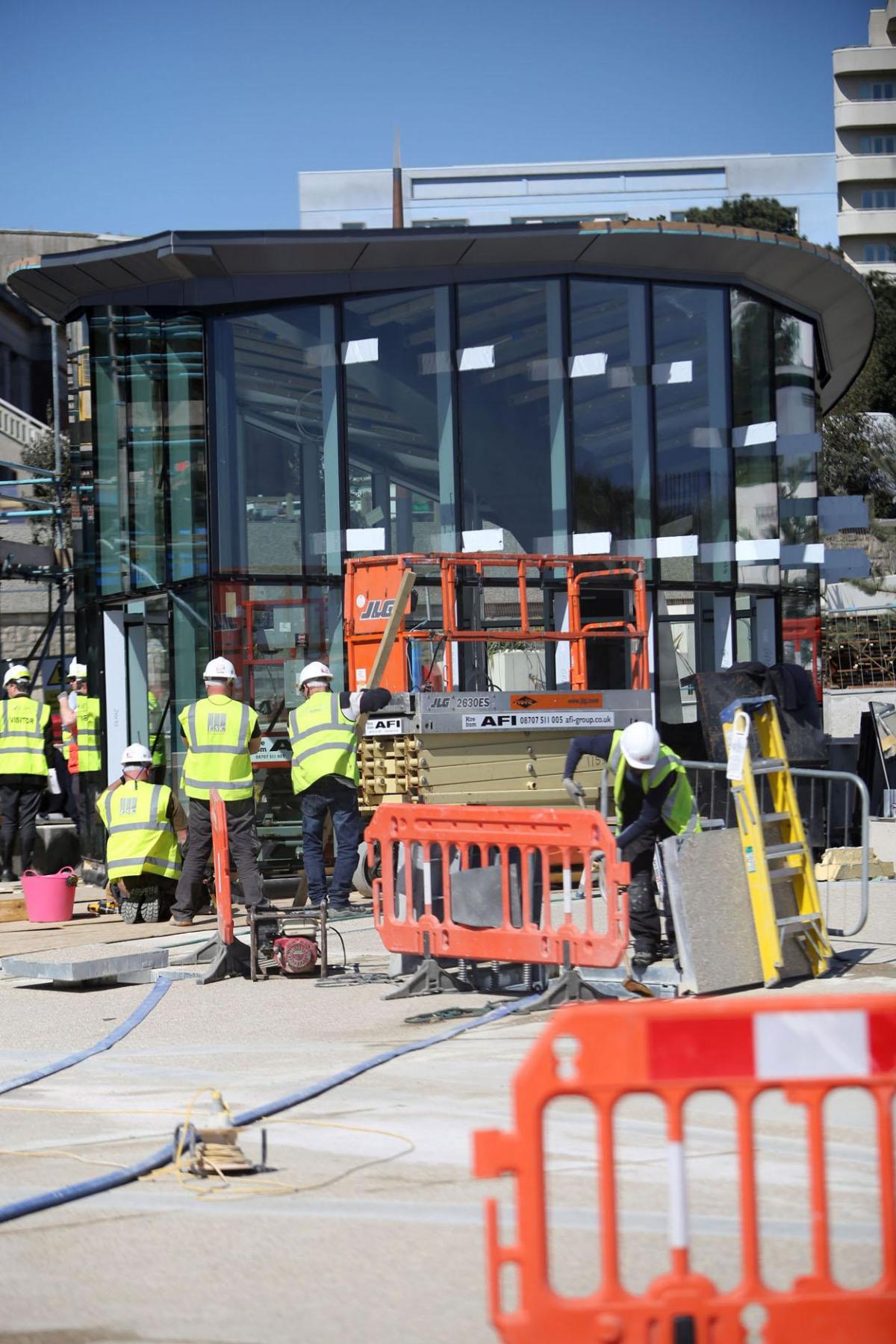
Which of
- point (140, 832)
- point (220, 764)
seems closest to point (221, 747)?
point (220, 764)

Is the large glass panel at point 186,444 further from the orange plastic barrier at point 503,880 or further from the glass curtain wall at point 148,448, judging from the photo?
the orange plastic barrier at point 503,880

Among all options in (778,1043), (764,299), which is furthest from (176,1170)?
(764,299)

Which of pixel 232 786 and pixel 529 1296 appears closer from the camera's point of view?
pixel 529 1296

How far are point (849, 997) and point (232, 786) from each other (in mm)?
9126

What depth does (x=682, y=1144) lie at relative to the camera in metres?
3.77

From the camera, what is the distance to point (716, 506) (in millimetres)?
19969

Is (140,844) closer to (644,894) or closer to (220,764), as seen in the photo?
(220,764)

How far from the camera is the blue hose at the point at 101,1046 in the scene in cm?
768

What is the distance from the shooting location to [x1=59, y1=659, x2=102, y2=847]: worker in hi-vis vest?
19953mm

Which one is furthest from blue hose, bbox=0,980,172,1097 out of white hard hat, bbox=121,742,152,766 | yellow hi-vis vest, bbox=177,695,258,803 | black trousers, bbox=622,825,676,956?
white hard hat, bbox=121,742,152,766

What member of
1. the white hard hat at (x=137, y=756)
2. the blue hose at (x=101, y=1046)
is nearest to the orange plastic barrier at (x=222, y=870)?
the blue hose at (x=101, y=1046)

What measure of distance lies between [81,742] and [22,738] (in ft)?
9.55

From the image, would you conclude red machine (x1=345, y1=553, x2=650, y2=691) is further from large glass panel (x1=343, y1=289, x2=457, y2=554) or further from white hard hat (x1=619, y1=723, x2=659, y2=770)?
white hard hat (x1=619, y1=723, x2=659, y2=770)

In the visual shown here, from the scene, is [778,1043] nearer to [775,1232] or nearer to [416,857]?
[775,1232]
